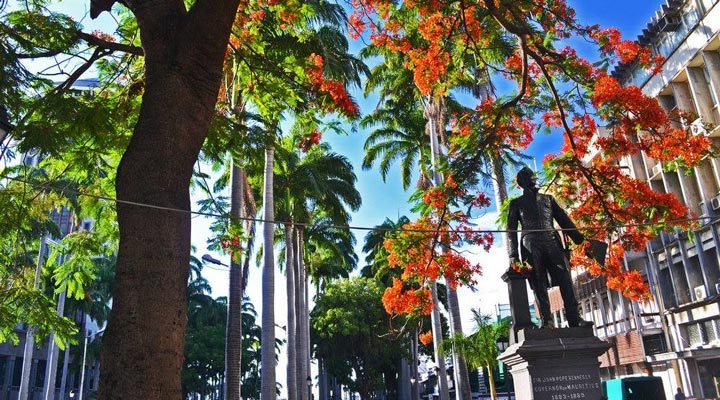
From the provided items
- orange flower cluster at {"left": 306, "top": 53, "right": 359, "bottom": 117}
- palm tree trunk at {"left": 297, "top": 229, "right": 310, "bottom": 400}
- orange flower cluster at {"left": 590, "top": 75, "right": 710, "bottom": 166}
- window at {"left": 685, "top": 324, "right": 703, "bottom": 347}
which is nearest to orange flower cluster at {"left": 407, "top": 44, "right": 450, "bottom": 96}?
orange flower cluster at {"left": 306, "top": 53, "right": 359, "bottom": 117}

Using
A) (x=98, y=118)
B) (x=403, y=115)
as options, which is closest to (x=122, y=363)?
(x=98, y=118)

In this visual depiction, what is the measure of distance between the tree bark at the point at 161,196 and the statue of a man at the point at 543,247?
4810mm

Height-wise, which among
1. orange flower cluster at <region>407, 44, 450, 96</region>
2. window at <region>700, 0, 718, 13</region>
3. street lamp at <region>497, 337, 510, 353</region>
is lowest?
street lamp at <region>497, 337, 510, 353</region>

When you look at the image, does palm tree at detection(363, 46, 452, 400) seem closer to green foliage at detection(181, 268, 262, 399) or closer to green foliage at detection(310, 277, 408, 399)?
green foliage at detection(310, 277, 408, 399)

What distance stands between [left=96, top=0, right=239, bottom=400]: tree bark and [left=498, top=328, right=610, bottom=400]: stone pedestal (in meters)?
4.69

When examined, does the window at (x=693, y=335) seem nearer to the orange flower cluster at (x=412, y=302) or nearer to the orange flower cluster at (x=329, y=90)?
the orange flower cluster at (x=412, y=302)

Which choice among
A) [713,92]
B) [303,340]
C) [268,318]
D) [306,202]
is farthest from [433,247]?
[303,340]

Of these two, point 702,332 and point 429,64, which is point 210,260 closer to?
point 429,64

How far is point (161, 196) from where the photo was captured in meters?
4.22

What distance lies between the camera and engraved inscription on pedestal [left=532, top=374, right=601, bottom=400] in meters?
7.05

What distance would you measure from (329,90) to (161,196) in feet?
14.2

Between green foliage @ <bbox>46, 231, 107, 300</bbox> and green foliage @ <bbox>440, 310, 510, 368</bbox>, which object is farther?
green foliage @ <bbox>440, 310, 510, 368</bbox>

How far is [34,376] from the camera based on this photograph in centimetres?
4556

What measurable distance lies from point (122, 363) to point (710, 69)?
26.7m
